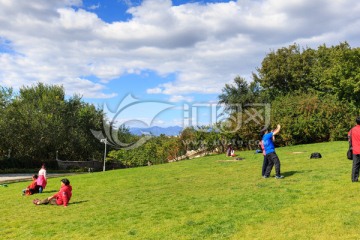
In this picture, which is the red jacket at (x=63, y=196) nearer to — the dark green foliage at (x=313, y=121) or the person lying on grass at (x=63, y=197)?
the person lying on grass at (x=63, y=197)

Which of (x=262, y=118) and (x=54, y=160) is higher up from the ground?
(x=262, y=118)

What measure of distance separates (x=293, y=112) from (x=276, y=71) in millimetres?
13562

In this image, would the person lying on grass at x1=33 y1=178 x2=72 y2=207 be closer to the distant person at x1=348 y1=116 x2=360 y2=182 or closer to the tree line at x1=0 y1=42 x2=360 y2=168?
the distant person at x1=348 y1=116 x2=360 y2=182

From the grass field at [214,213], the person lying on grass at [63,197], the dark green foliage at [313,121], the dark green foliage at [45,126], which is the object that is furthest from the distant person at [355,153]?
the dark green foliage at [45,126]

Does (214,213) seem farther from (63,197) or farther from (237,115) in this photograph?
(237,115)

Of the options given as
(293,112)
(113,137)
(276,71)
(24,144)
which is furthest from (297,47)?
(24,144)

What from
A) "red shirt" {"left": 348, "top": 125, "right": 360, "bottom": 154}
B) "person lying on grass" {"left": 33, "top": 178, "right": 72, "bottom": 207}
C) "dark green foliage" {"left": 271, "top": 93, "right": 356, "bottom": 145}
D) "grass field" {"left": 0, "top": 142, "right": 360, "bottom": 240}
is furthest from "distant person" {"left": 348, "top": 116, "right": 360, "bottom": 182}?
"dark green foliage" {"left": 271, "top": 93, "right": 356, "bottom": 145}

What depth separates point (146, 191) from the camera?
14172 mm

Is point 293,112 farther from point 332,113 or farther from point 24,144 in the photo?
point 24,144

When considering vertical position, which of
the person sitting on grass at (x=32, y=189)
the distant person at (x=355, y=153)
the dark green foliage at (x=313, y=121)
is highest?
the dark green foliage at (x=313, y=121)

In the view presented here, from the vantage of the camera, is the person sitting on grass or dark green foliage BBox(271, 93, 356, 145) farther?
dark green foliage BBox(271, 93, 356, 145)

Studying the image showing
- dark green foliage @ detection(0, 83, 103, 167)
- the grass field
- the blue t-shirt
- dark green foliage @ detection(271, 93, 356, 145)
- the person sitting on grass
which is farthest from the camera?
dark green foliage @ detection(0, 83, 103, 167)

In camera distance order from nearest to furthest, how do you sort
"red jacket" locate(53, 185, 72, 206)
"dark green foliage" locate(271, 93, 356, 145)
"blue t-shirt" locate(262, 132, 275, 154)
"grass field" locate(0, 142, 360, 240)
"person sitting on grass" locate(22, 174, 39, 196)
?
1. "grass field" locate(0, 142, 360, 240)
2. "red jacket" locate(53, 185, 72, 206)
3. "blue t-shirt" locate(262, 132, 275, 154)
4. "person sitting on grass" locate(22, 174, 39, 196)
5. "dark green foliage" locate(271, 93, 356, 145)

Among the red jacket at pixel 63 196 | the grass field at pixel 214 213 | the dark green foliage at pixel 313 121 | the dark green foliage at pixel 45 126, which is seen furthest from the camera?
the dark green foliage at pixel 45 126
